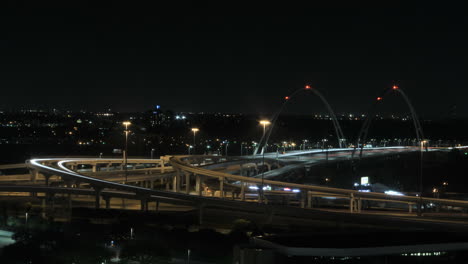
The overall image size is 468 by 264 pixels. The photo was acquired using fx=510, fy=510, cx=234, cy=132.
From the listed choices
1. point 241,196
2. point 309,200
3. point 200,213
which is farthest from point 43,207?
point 309,200

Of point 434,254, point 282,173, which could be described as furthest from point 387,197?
point 282,173

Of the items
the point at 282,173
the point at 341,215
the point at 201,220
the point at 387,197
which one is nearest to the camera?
the point at 341,215

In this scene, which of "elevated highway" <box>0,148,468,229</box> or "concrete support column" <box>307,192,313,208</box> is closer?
"elevated highway" <box>0,148,468,229</box>

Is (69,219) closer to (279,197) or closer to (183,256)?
(183,256)

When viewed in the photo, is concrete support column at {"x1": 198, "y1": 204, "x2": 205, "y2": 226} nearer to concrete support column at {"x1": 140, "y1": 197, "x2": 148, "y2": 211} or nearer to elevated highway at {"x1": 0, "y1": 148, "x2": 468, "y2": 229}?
elevated highway at {"x1": 0, "y1": 148, "x2": 468, "y2": 229}

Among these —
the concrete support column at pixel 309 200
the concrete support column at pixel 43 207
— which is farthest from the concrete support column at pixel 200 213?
the concrete support column at pixel 309 200

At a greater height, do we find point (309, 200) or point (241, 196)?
point (309, 200)

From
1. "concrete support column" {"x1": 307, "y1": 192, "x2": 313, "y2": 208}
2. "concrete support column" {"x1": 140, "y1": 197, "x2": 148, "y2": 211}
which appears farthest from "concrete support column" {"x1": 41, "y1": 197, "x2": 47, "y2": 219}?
"concrete support column" {"x1": 307, "y1": 192, "x2": 313, "y2": 208}

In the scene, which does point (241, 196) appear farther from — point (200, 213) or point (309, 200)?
point (200, 213)

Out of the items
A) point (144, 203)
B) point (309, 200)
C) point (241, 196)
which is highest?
point (144, 203)

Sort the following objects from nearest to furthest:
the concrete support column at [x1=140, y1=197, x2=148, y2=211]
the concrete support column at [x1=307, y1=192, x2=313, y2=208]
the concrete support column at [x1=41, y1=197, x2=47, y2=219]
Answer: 1. the concrete support column at [x1=41, y1=197, x2=47, y2=219]
2. the concrete support column at [x1=140, y1=197, x2=148, y2=211]
3. the concrete support column at [x1=307, y1=192, x2=313, y2=208]

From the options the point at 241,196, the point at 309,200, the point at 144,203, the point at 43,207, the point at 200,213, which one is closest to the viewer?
the point at 200,213
